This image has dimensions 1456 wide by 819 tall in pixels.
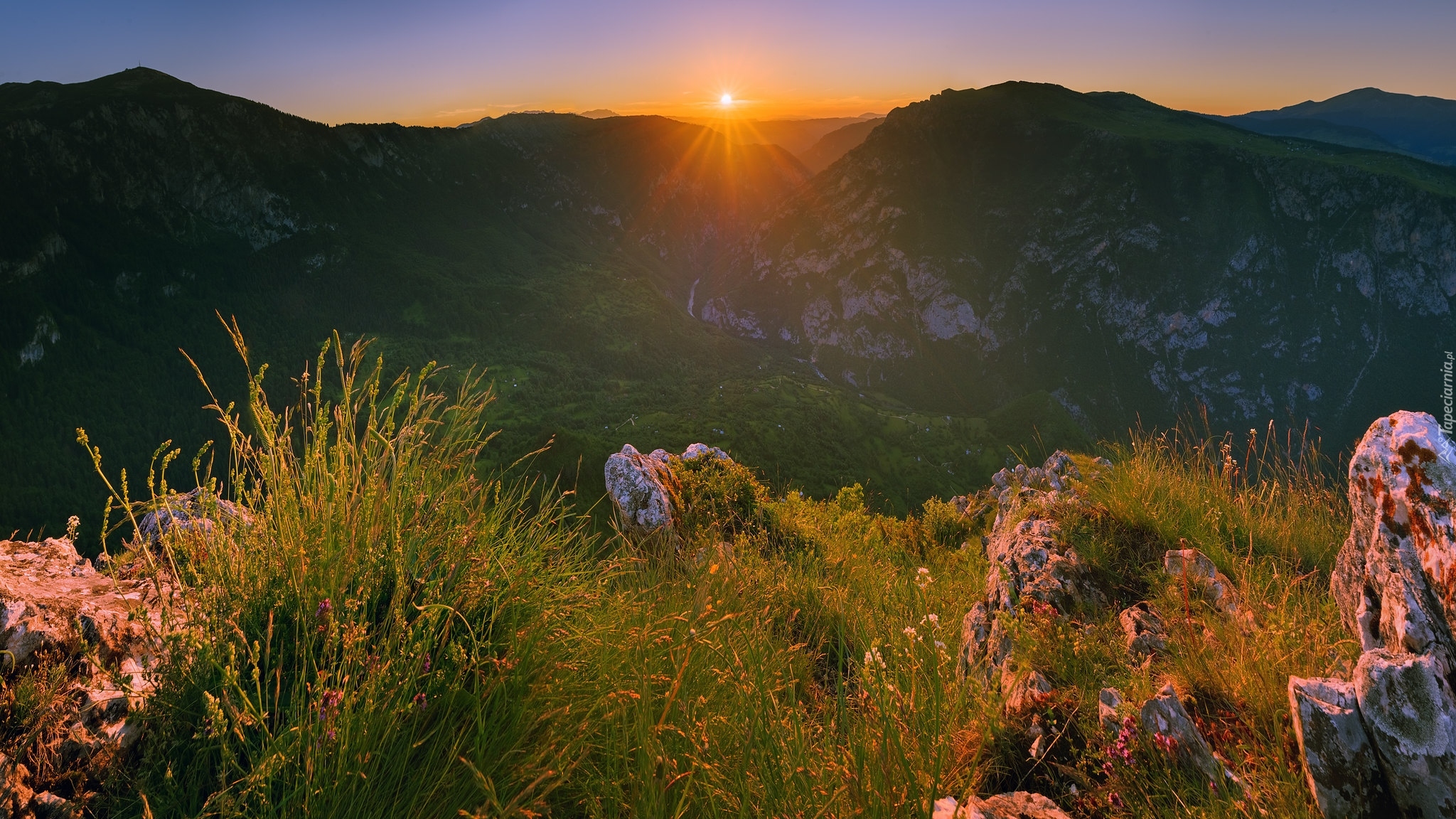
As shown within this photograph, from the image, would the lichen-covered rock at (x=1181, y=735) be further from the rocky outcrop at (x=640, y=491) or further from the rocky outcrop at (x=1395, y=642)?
the rocky outcrop at (x=640, y=491)

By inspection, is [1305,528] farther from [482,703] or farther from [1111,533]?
[482,703]

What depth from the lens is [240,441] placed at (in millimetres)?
2676

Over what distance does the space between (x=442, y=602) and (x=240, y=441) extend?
1096 millimetres

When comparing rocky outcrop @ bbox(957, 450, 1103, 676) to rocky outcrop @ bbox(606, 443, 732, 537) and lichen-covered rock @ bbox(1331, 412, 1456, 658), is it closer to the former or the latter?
lichen-covered rock @ bbox(1331, 412, 1456, 658)

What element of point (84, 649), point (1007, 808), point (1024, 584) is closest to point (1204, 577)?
point (1024, 584)

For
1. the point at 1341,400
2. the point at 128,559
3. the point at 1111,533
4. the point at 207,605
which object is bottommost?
the point at 1341,400

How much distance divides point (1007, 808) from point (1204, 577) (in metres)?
2.83

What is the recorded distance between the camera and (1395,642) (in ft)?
9.04

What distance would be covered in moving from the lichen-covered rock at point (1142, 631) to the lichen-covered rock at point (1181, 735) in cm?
92

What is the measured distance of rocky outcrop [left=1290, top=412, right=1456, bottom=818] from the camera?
7.54ft

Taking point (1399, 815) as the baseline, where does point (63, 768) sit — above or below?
above

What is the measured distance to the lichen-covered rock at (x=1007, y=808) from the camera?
95.9 inches

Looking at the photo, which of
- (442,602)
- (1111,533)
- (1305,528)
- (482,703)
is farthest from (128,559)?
(1305,528)

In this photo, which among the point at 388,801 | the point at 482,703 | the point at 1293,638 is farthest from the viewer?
the point at 1293,638
